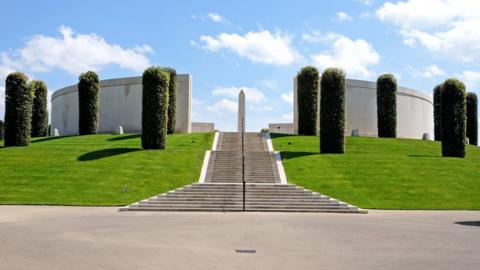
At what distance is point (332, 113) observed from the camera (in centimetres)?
3578

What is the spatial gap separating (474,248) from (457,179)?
63.1ft

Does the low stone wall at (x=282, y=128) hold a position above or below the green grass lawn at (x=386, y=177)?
above

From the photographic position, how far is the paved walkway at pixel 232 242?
945cm

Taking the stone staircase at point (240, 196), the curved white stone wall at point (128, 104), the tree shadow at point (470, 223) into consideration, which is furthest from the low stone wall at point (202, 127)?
the tree shadow at point (470, 223)

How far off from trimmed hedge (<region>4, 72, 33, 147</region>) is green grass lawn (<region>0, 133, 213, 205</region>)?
1.56 m

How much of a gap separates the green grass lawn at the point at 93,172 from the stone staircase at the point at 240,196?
1430mm

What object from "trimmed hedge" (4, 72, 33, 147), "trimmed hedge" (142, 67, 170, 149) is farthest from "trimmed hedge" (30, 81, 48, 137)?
"trimmed hedge" (142, 67, 170, 149)

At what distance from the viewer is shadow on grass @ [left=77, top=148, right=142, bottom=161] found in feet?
106

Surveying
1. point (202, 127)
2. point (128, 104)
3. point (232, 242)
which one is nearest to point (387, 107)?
point (202, 127)

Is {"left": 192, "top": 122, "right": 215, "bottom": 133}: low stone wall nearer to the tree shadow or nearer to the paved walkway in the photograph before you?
the paved walkway

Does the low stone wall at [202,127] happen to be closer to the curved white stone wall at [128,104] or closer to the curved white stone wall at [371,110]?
the curved white stone wall at [128,104]

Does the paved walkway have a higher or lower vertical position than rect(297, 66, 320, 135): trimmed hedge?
lower

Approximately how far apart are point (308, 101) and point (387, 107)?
8630 millimetres

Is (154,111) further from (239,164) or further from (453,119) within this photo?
(453,119)
